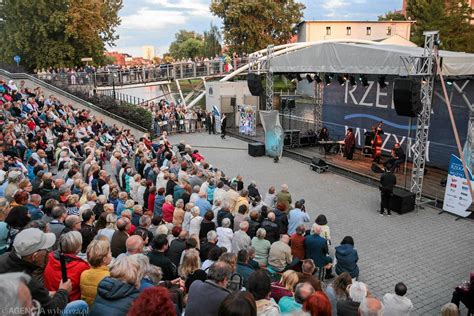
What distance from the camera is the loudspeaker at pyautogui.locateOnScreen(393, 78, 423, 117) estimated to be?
10.2m

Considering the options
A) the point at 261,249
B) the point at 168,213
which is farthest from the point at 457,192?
the point at 168,213

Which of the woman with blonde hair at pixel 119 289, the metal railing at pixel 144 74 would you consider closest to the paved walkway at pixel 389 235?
the woman with blonde hair at pixel 119 289

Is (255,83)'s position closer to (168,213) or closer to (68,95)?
(168,213)

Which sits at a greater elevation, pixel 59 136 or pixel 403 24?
pixel 403 24

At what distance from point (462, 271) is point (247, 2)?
34.0 metres

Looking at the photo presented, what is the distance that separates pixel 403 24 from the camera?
50875 millimetres

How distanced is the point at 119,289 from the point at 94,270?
2.24 feet

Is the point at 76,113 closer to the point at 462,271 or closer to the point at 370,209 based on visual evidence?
the point at 370,209

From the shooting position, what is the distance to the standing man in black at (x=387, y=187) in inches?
405

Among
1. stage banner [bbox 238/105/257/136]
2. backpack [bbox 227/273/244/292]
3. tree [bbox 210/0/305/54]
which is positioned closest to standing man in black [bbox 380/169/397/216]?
backpack [bbox 227/273/244/292]

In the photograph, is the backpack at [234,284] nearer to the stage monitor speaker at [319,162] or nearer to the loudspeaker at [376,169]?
the loudspeaker at [376,169]

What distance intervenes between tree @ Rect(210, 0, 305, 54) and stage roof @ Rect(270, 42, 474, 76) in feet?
73.8

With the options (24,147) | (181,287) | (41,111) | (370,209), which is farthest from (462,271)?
(41,111)

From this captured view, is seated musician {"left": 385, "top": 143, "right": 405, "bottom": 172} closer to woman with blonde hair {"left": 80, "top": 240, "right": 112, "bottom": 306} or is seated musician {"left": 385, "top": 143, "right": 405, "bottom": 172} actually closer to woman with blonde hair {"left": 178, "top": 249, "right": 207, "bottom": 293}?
woman with blonde hair {"left": 178, "top": 249, "right": 207, "bottom": 293}
